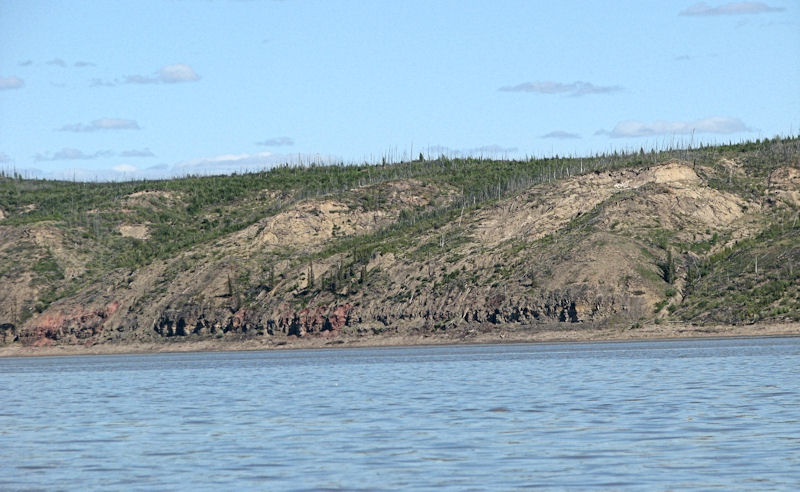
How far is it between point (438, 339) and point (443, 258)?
15.9 meters

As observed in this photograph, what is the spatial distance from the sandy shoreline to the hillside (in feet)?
3.05

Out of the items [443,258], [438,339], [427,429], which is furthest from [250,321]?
[427,429]

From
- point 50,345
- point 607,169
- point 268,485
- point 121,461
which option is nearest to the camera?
point 268,485

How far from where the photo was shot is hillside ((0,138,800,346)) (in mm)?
111875

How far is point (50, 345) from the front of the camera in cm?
13425

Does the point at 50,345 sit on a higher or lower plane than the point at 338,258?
lower

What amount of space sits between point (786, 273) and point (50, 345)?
7602 centimetres

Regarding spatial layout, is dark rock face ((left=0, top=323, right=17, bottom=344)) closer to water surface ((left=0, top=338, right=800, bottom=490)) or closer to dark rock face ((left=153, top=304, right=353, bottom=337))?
dark rock face ((left=153, top=304, right=353, bottom=337))

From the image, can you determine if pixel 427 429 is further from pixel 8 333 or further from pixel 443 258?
pixel 8 333

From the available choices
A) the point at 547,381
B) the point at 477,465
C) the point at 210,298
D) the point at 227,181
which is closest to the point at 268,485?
the point at 477,465

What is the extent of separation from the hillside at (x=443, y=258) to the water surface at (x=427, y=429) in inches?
1796

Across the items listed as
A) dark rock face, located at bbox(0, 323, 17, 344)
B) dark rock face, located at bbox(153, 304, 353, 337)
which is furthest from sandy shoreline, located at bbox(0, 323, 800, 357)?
dark rock face, located at bbox(0, 323, 17, 344)

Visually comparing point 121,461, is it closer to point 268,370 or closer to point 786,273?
point 268,370

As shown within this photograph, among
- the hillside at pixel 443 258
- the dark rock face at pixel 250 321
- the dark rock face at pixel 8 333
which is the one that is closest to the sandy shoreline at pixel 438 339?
the hillside at pixel 443 258
